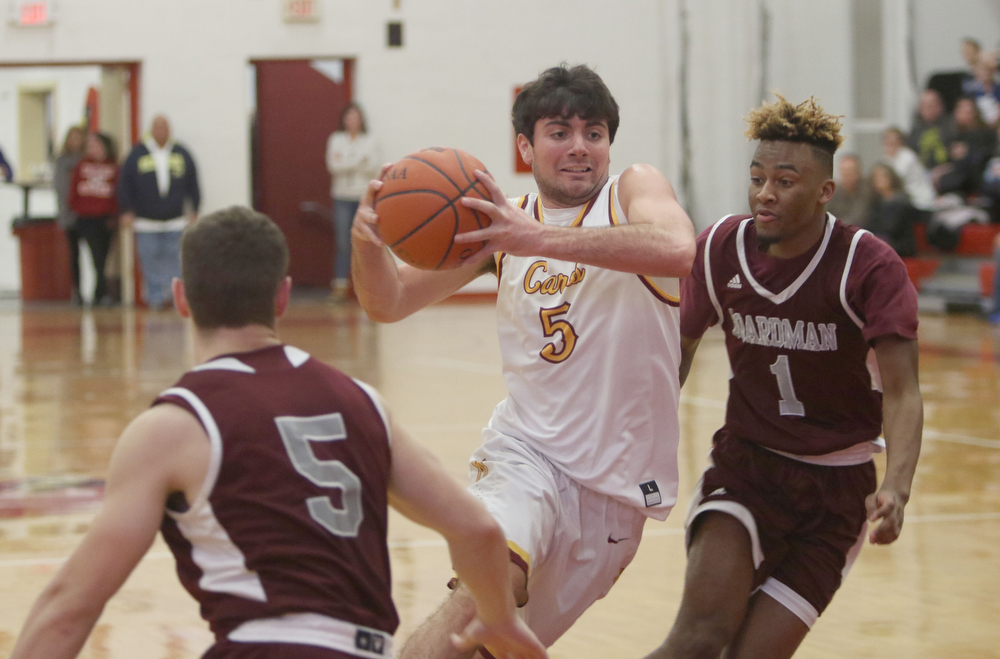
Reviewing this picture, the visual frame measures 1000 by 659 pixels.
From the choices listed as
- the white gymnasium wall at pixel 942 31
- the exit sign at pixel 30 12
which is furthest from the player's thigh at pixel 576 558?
the white gymnasium wall at pixel 942 31

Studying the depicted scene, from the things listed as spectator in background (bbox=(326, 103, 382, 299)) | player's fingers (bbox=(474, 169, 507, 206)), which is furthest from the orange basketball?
spectator in background (bbox=(326, 103, 382, 299))

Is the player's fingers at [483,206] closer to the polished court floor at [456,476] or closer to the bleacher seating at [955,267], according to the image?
the polished court floor at [456,476]

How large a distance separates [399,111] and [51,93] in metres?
9.26

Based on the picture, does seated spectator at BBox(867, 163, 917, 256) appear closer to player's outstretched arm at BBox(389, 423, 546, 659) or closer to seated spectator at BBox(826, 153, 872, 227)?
seated spectator at BBox(826, 153, 872, 227)

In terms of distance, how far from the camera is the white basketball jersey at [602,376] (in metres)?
3.00

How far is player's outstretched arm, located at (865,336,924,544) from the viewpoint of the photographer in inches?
112

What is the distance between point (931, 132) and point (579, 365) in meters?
12.1

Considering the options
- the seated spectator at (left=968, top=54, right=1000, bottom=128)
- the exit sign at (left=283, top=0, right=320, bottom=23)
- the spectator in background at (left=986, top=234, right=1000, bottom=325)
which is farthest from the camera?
the exit sign at (left=283, top=0, right=320, bottom=23)

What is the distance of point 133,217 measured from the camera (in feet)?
47.9

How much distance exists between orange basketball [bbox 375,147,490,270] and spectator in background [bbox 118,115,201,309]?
1189cm

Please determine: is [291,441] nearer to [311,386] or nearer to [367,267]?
[311,386]

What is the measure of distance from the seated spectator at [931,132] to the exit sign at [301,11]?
7.11 meters

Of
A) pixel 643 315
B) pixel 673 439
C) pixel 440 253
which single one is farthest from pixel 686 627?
pixel 440 253

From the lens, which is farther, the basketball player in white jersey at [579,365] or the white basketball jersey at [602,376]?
the white basketball jersey at [602,376]
